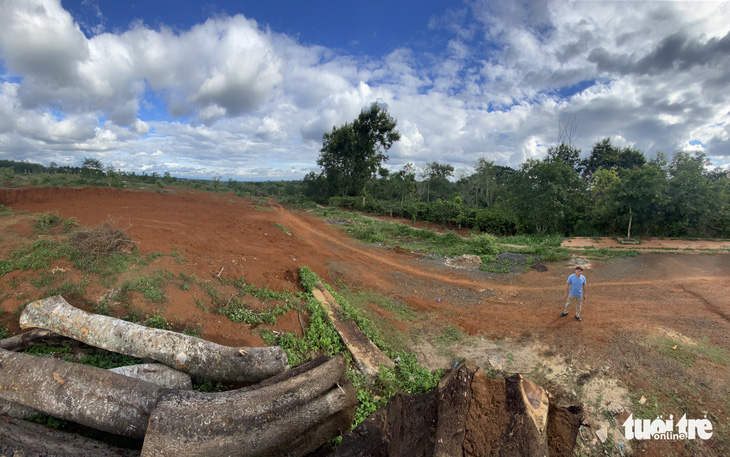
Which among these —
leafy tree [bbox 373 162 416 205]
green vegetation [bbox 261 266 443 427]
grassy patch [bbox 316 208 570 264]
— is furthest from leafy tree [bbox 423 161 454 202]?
green vegetation [bbox 261 266 443 427]

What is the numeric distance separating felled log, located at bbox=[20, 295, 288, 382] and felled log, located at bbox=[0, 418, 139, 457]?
3.46 ft

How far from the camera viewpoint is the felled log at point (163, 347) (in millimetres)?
3846

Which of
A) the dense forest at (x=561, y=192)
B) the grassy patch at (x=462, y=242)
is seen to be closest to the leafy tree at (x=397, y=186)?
the dense forest at (x=561, y=192)

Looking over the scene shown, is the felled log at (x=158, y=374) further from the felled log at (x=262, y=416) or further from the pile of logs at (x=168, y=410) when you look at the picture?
the felled log at (x=262, y=416)

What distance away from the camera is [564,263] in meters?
10.8

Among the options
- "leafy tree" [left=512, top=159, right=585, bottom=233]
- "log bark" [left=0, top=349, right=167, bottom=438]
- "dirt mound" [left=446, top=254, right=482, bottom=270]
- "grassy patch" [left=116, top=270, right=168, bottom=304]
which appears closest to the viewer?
"log bark" [left=0, top=349, right=167, bottom=438]

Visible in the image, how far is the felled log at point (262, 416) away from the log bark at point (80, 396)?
0.51 metres

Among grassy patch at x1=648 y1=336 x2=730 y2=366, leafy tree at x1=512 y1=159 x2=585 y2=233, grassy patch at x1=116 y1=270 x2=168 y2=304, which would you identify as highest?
leafy tree at x1=512 y1=159 x2=585 y2=233

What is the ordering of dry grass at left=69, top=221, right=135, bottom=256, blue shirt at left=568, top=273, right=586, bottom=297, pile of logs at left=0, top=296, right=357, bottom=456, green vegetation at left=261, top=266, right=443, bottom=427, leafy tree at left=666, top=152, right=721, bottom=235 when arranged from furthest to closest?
leafy tree at left=666, top=152, right=721, bottom=235 < blue shirt at left=568, top=273, right=586, bottom=297 < dry grass at left=69, top=221, right=135, bottom=256 < green vegetation at left=261, top=266, right=443, bottom=427 < pile of logs at left=0, top=296, right=357, bottom=456

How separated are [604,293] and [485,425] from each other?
310 inches

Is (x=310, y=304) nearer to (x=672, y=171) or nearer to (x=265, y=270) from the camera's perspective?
(x=265, y=270)

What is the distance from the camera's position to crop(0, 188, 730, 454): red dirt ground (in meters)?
5.71

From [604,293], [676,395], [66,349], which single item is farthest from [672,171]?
[66,349]

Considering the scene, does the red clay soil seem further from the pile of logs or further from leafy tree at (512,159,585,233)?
leafy tree at (512,159,585,233)
